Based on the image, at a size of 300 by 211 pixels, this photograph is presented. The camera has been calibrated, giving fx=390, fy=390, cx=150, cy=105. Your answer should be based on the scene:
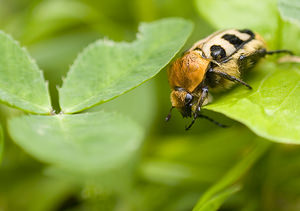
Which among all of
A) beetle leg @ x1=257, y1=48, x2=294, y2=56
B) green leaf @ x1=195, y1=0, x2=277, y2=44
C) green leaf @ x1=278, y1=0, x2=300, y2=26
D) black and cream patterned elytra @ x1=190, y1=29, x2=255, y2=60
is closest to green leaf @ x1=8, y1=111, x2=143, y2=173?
black and cream patterned elytra @ x1=190, y1=29, x2=255, y2=60

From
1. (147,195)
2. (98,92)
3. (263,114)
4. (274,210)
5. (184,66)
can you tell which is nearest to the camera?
(263,114)

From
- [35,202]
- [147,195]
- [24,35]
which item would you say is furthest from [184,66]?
[24,35]

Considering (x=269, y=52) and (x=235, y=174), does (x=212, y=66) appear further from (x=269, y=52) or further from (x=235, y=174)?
(x=235, y=174)

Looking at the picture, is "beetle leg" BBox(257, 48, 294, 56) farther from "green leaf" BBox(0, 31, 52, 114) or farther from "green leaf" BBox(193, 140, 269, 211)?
"green leaf" BBox(0, 31, 52, 114)

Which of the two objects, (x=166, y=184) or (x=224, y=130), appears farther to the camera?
(x=224, y=130)

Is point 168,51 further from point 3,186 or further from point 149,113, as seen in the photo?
point 3,186

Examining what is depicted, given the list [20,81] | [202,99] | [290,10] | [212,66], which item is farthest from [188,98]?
[20,81]
